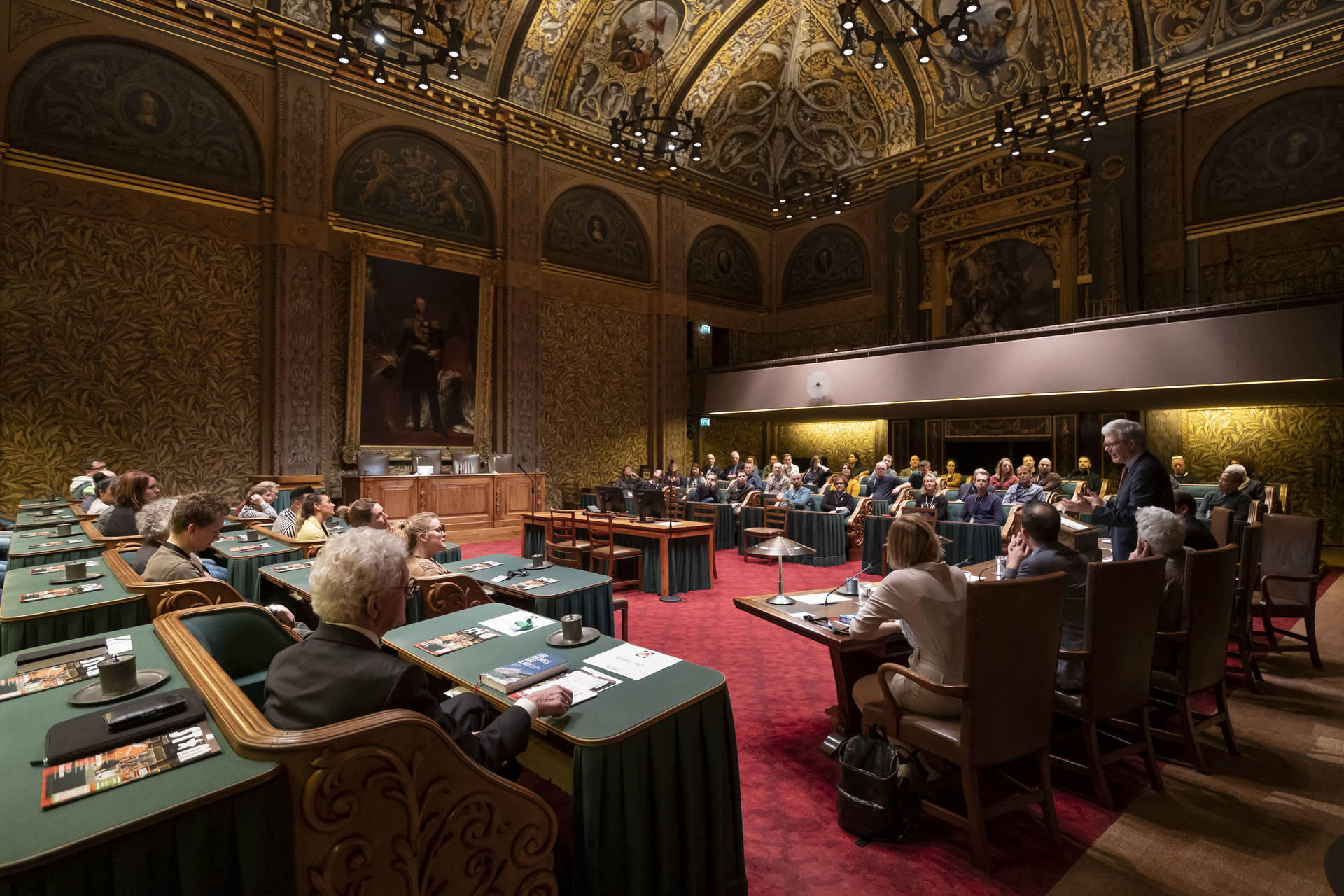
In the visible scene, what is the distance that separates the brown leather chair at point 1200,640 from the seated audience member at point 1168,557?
0.05m

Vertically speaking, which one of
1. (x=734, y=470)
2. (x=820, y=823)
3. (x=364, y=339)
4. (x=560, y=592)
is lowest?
(x=820, y=823)

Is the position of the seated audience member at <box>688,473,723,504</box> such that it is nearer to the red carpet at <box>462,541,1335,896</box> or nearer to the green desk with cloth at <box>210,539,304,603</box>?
the red carpet at <box>462,541,1335,896</box>

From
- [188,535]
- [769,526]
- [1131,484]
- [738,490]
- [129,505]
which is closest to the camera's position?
[188,535]

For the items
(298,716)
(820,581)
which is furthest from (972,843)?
(820,581)

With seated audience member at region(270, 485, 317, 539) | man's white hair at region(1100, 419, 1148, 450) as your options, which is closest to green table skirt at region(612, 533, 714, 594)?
seated audience member at region(270, 485, 317, 539)

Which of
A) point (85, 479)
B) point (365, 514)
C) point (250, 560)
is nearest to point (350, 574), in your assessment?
point (365, 514)

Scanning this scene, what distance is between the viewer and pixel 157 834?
118 cm

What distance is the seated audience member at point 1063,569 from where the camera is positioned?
9.32ft

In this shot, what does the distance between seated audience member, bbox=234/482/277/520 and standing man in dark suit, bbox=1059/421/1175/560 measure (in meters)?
7.56

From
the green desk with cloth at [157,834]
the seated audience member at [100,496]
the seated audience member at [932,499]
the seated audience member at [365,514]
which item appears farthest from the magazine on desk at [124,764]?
the seated audience member at [932,499]

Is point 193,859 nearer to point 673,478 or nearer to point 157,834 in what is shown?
point 157,834

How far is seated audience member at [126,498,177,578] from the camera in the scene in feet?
11.4

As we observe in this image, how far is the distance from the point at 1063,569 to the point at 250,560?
501cm

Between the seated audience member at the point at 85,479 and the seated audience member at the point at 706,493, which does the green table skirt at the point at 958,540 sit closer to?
the seated audience member at the point at 706,493
